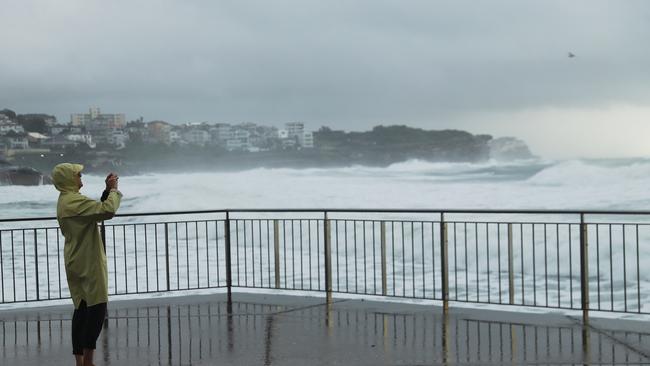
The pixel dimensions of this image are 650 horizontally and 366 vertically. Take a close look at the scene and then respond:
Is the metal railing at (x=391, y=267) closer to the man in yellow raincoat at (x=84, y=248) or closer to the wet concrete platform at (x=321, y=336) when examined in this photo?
the wet concrete platform at (x=321, y=336)

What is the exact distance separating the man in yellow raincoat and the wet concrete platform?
0.89m

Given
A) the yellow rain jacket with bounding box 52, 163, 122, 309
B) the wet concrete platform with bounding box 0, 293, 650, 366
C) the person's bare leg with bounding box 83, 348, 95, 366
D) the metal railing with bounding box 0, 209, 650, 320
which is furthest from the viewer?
the metal railing with bounding box 0, 209, 650, 320

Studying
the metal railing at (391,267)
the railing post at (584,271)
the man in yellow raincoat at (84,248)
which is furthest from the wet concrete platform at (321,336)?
the man in yellow raincoat at (84,248)

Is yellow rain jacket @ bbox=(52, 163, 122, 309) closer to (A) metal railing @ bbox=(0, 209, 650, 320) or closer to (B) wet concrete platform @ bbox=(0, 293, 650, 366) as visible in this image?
(B) wet concrete platform @ bbox=(0, 293, 650, 366)

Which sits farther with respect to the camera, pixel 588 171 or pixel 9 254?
pixel 588 171

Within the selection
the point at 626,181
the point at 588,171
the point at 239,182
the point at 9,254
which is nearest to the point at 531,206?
the point at 626,181

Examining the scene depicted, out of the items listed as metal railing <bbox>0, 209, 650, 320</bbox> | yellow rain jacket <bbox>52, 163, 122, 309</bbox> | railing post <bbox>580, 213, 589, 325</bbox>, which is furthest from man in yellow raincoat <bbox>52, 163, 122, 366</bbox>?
railing post <bbox>580, 213, 589, 325</bbox>

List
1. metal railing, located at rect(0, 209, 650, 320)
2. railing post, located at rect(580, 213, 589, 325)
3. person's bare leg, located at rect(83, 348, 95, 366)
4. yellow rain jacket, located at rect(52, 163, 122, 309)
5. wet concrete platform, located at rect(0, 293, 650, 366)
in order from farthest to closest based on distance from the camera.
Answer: metal railing, located at rect(0, 209, 650, 320) < railing post, located at rect(580, 213, 589, 325) < wet concrete platform, located at rect(0, 293, 650, 366) < person's bare leg, located at rect(83, 348, 95, 366) < yellow rain jacket, located at rect(52, 163, 122, 309)

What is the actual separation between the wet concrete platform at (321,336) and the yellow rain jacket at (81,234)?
3.82 feet

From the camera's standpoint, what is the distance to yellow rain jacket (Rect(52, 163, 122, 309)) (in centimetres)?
600

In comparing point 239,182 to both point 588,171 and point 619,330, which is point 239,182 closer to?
point 588,171

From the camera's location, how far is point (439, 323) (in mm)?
8453

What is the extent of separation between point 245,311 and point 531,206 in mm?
44774

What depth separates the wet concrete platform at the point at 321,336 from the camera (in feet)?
22.9
